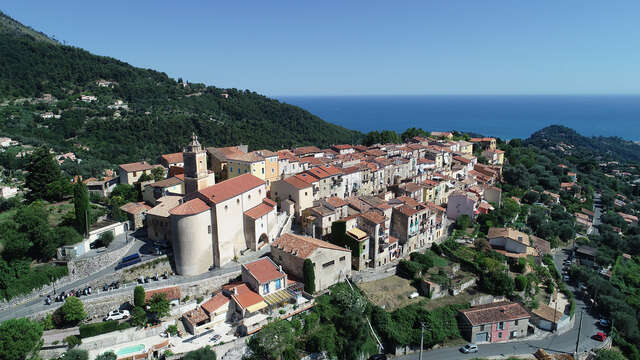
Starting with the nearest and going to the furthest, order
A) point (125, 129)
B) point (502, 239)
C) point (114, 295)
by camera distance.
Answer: point (114, 295) → point (502, 239) → point (125, 129)

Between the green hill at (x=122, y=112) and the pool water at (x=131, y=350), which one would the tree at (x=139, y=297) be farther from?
the green hill at (x=122, y=112)

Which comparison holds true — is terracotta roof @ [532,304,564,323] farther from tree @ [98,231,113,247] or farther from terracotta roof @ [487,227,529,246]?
tree @ [98,231,113,247]

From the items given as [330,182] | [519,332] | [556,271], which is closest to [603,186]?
[556,271]

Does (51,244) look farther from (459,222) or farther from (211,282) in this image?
(459,222)

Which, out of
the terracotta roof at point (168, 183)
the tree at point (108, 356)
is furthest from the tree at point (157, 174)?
the tree at point (108, 356)

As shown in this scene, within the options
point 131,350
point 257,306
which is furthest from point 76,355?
point 257,306

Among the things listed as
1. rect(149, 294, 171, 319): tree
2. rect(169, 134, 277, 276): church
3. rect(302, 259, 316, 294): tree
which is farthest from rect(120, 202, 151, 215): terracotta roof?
rect(302, 259, 316, 294): tree
